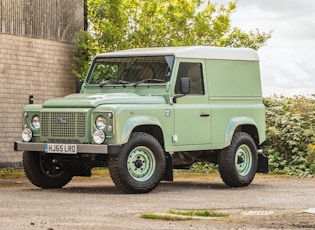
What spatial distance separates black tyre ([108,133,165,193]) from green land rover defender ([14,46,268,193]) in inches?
0.6

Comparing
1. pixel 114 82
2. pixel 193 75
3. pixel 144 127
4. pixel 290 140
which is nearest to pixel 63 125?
pixel 144 127

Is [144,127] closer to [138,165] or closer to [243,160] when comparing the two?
[138,165]

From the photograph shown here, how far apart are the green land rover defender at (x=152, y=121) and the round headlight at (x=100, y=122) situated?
0.05ft

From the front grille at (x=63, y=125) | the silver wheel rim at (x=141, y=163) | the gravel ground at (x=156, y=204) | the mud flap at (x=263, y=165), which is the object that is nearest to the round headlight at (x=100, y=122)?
the front grille at (x=63, y=125)

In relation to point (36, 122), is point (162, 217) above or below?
below

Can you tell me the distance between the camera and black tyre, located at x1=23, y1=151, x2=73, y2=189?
16141mm

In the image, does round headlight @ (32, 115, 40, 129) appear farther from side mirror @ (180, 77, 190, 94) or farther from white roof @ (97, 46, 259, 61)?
side mirror @ (180, 77, 190, 94)

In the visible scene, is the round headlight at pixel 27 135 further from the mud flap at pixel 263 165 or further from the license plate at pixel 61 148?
the mud flap at pixel 263 165

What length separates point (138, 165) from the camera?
1500 centimetres

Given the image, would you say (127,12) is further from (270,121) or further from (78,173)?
(78,173)

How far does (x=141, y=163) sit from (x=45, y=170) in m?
2.13

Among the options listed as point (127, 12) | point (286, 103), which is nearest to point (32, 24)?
point (127, 12)

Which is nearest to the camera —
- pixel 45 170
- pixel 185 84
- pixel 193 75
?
pixel 185 84

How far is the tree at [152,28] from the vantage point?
23.8 meters
